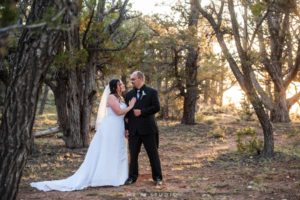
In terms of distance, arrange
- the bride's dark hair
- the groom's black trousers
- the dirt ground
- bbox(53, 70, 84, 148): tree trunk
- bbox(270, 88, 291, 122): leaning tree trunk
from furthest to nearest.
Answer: bbox(270, 88, 291, 122): leaning tree trunk → bbox(53, 70, 84, 148): tree trunk → the bride's dark hair → the groom's black trousers → the dirt ground

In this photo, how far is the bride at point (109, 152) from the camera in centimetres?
916

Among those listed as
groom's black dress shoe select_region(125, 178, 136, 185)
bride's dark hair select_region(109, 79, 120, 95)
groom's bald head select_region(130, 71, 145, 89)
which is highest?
groom's bald head select_region(130, 71, 145, 89)

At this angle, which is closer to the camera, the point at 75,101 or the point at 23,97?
the point at 23,97

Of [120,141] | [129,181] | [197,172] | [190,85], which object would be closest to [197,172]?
[197,172]

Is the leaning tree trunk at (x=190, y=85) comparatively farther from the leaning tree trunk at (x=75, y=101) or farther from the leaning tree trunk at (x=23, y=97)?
the leaning tree trunk at (x=23, y=97)

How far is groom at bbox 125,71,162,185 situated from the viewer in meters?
9.04

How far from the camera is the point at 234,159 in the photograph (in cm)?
1213

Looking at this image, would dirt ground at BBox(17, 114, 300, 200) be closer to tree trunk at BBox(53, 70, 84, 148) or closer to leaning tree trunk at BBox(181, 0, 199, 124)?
tree trunk at BBox(53, 70, 84, 148)

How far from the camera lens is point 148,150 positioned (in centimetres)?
912

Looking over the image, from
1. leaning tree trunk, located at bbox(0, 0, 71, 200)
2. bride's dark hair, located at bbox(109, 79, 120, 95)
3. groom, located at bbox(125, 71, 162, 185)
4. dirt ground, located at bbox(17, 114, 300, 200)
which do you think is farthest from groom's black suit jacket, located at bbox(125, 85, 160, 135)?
leaning tree trunk, located at bbox(0, 0, 71, 200)

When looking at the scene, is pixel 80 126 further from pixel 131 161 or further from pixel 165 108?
pixel 165 108

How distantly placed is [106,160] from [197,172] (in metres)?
2.34

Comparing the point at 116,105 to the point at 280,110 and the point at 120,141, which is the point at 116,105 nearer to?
the point at 120,141

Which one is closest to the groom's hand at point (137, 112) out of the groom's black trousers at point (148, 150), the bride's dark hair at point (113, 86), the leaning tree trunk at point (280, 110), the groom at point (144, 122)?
the groom at point (144, 122)
